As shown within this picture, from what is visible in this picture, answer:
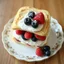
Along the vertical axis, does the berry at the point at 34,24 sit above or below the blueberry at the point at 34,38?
above

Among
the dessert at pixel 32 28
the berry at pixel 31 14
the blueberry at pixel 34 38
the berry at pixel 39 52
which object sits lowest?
the berry at pixel 39 52

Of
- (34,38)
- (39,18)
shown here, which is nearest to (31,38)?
(34,38)

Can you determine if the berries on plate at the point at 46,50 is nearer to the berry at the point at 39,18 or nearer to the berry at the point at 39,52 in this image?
the berry at the point at 39,52

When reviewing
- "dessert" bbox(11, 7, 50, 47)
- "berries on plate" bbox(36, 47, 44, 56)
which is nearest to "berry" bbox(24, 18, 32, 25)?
"dessert" bbox(11, 7, 50, 47)

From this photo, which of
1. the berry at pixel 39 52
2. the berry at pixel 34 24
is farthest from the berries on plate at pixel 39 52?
the berry at pixel 34 24

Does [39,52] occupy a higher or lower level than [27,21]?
lower

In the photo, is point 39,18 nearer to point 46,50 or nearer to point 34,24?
point 34,24
